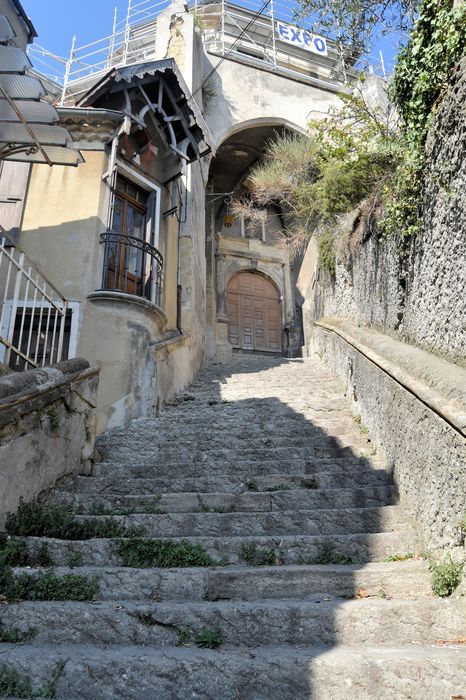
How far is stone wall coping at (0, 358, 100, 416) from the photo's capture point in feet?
13.5

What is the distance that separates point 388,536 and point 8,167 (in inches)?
312

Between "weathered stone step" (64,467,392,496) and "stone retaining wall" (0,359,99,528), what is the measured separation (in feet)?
0.89

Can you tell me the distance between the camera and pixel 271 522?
13.8 ft

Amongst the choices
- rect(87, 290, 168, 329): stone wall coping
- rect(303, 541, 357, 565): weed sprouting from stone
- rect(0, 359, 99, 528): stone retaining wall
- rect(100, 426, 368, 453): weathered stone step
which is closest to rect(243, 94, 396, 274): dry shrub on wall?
rect(100, 426, 368, 453): weathered stone step

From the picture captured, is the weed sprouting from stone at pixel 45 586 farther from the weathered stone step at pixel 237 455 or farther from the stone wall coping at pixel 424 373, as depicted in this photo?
the stone wall coping at pixel 424 373

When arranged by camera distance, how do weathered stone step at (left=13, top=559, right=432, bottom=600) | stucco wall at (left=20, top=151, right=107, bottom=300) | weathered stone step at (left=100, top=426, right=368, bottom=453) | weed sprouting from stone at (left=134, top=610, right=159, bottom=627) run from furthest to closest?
stucco wall at (left=20, top=151, right=107, bottom=300) → weathered stone step at (left=100, top=426, right=368, bottom=453) → weathered stone step at (left=13, top=559, right=432, bottom=600) → weed sprouting from stone at (left=134, top=610, right=159, bottom=627)

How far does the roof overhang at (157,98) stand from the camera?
9.18 m

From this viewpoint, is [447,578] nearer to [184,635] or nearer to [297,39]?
[184,635]

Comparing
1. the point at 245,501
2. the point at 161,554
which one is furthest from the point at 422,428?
the point at 161,554

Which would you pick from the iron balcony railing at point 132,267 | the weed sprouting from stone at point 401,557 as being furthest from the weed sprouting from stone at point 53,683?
the iron balcony railing at point 132,267

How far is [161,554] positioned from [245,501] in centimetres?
103

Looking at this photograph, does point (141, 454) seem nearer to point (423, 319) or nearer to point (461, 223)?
point (423, 319)

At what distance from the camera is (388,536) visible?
3891 mm

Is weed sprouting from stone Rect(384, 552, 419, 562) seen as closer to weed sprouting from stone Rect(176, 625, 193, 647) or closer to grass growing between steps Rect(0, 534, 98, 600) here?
weed sprouting from stone Rect(176, 625, 193, 647)
